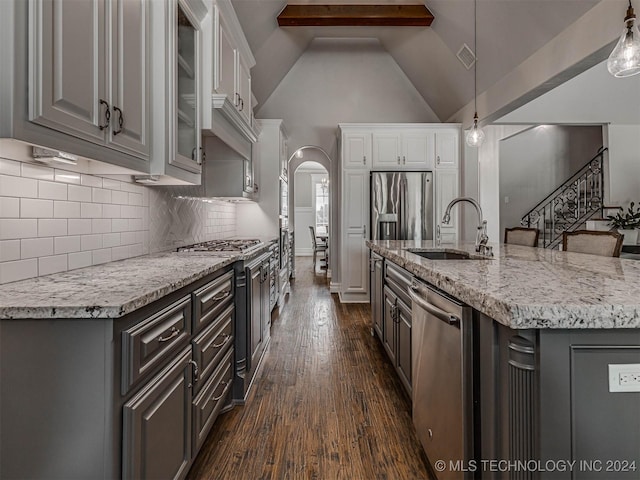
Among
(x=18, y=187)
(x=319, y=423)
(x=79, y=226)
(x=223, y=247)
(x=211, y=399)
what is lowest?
(x=319, y=423)

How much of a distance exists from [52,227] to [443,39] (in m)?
4.51

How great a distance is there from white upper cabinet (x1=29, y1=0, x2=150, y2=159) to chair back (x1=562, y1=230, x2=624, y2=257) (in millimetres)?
2757

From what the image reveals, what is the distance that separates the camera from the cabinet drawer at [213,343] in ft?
5.08

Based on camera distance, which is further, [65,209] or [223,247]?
[223,247]

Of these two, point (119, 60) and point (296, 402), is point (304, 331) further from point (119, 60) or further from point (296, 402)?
point (119, 60)

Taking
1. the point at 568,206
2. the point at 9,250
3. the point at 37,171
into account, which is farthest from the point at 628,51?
the point at 568,206

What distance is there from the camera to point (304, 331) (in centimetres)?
376

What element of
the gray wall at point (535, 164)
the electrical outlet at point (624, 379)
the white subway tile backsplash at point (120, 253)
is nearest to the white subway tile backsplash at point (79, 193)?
the white subway tile backsplash at point (120, 253)

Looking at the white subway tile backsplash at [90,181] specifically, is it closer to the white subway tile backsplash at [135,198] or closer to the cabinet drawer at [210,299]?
the white subway tile backsplash at [135,198]

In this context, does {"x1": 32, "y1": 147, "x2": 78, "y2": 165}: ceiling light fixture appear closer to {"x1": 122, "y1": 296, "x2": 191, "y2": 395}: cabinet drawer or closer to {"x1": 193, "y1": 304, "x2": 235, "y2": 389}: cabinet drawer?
{"x1": 122, "y1": 296, "x2": 191, "y2": 395}: cabinet drawer

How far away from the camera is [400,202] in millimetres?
5051

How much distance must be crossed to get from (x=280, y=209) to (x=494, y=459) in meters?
4.19

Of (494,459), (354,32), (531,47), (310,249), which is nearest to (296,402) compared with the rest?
(494,459)

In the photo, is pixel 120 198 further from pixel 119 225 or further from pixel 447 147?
pixel 447 147
